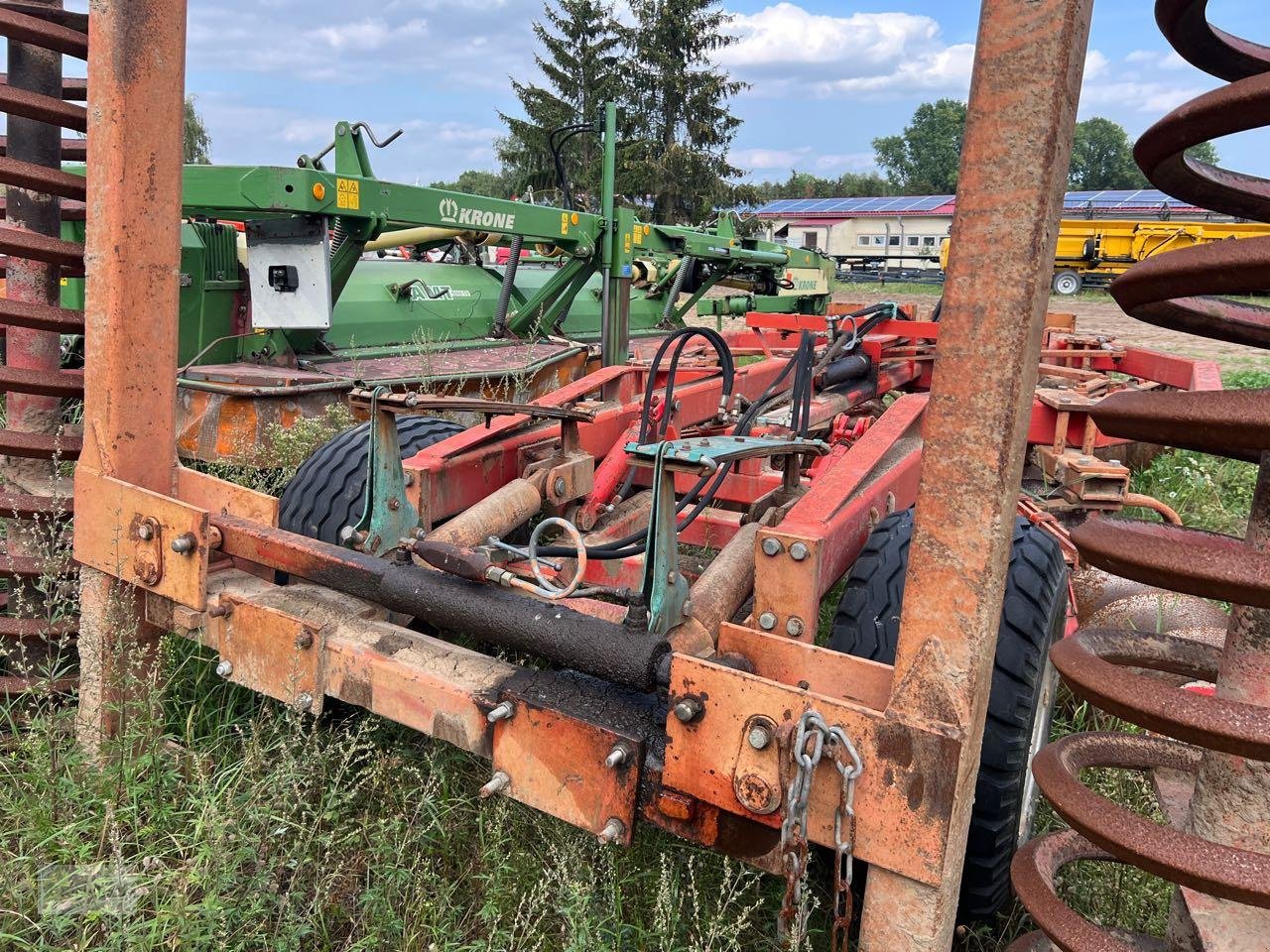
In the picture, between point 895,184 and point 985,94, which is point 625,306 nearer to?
point 985,94

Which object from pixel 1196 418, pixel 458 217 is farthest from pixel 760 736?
pixel 458 217

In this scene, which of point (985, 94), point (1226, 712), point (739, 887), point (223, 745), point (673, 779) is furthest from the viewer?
point (223, 745)

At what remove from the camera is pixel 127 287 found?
2.47 m

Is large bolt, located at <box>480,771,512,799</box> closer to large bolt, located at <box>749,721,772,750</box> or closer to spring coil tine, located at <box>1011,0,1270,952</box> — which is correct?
large bolt, located at <box>749,721,772,750</box>

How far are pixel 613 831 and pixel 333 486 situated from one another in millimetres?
1816

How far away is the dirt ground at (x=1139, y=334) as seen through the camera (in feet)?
49.5

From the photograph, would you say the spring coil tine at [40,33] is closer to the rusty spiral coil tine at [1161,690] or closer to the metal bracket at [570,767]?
the metal bracket at [570,767]

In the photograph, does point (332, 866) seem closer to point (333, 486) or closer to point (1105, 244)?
point (333, 486)

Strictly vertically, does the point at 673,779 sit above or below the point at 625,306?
below

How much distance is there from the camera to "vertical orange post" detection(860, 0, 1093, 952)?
1.38m

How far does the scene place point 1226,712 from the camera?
131cm

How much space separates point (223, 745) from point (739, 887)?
1.60 meters

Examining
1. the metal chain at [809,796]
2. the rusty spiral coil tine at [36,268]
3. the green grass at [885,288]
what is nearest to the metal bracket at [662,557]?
the metal chain at [809,796]

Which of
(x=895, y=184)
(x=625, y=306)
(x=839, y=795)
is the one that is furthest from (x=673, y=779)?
(x=895, y=184)
